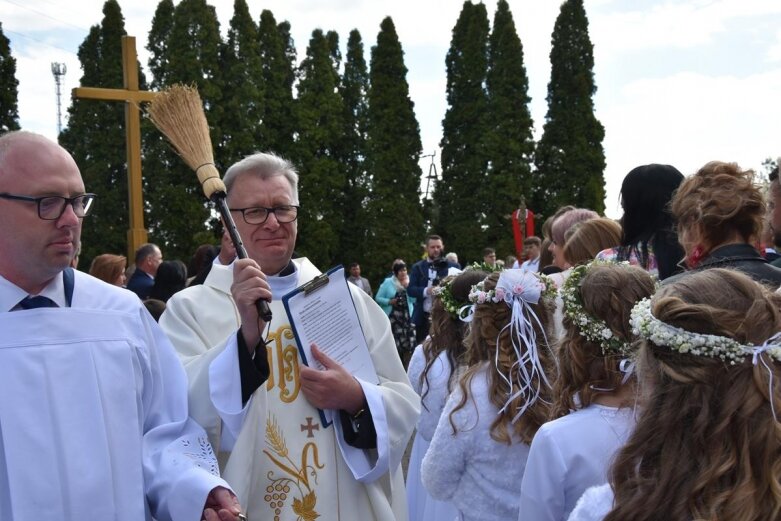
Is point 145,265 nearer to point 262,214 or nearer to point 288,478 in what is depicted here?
point 262,214

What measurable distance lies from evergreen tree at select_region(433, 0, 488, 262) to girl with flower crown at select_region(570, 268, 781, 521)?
30010 millimetres

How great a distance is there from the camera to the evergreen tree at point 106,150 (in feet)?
92.5

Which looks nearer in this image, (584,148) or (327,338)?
(327,338)

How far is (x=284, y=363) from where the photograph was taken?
332cm

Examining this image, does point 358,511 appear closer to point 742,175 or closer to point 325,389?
point 325,389

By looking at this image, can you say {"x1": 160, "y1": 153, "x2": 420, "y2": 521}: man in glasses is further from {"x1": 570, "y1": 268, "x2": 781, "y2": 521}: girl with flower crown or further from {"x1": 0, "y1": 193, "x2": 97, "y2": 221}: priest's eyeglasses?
{"x1": 570, "y1": 268, "x2": 781, "y2": 521}: girl with flower crown

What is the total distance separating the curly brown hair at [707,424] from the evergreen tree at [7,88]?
23.9m

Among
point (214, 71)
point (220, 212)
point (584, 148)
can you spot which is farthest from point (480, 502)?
point (584, 148)

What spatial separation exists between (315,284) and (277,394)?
461 millimetres

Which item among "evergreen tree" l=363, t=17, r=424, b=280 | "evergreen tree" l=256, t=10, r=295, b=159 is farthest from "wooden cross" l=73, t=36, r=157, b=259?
"evergreen tree" l=363, t=17, r=424, b=280

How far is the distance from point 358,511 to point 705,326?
1925mm

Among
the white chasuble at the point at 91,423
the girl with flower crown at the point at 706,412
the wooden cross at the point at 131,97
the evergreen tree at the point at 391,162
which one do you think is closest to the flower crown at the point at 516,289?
the white chasuble at the point at 91,423

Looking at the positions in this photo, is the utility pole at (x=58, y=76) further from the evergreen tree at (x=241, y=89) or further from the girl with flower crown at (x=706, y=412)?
the girl with flower crown at (x=706, y=412)

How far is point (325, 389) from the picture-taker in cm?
314
